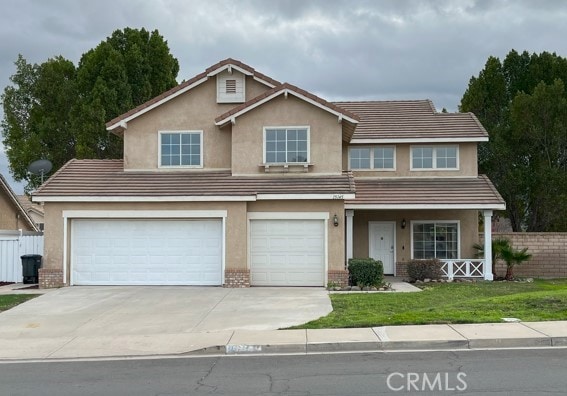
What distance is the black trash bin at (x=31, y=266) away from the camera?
72.7ft

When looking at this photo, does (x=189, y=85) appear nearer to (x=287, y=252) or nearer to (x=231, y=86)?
(x=231, y=86)

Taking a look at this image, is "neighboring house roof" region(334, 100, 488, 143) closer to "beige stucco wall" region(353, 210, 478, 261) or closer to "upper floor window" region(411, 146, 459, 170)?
"upper floor window" region(411, 146, 459, 170)

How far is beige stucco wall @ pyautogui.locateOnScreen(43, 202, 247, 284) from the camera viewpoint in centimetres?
2072

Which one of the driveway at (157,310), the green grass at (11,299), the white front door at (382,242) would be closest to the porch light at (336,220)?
the driveway at (157,310)

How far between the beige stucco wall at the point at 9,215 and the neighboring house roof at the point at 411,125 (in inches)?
635

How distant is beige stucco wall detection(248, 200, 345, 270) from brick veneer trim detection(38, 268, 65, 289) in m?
6.50

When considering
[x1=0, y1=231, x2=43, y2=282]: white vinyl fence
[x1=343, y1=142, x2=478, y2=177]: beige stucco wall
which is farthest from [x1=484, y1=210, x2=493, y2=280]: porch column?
[x1=0, y1=231, x2=43, y2=282]: white vinyl fence

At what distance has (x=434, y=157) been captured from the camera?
26234 mm

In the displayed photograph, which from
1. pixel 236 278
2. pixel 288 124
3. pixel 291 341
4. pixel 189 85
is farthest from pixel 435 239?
pixel 291 341

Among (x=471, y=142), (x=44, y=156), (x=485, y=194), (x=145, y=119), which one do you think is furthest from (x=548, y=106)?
(x=44, y=156)

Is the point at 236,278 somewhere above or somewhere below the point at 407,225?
below

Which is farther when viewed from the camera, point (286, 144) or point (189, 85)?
point (189, 85)

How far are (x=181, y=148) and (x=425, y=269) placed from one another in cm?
960

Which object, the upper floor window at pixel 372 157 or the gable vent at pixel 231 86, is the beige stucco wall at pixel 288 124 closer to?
the gable vent at pixel 231 86
